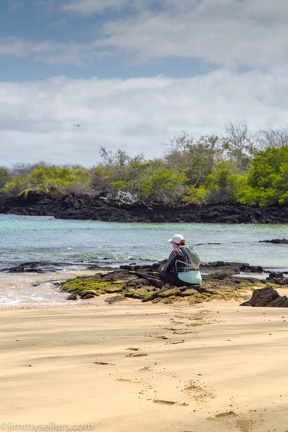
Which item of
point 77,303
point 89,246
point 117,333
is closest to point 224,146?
point 89,246

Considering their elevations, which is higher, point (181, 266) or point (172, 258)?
point (172, 258)

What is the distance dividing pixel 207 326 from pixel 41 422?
4.15 metres

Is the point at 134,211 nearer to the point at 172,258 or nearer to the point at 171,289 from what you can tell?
the point at 172,258

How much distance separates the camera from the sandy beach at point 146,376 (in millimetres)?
4082

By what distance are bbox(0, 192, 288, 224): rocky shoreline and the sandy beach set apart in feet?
161

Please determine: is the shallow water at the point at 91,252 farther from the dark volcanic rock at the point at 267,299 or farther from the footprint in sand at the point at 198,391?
the footprint in sand at the point at 198,391

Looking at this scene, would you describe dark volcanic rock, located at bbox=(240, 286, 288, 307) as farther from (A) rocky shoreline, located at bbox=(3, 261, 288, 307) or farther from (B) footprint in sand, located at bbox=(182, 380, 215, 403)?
(B) footprint in sand, located at bbox=(182, 380, 215, 403)

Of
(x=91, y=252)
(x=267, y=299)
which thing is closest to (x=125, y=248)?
(x=91, y=252)

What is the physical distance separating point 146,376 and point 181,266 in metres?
7.94

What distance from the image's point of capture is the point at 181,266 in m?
13.1

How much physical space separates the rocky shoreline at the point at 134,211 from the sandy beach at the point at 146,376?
49.0 metres

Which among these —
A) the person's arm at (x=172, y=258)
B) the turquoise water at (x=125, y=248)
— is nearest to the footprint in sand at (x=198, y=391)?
the person's arm at (x=172, y=258)

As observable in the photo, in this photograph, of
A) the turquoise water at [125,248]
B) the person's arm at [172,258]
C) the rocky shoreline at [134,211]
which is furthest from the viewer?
the rocky shoreline at [134,211]

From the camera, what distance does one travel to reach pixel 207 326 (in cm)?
793
